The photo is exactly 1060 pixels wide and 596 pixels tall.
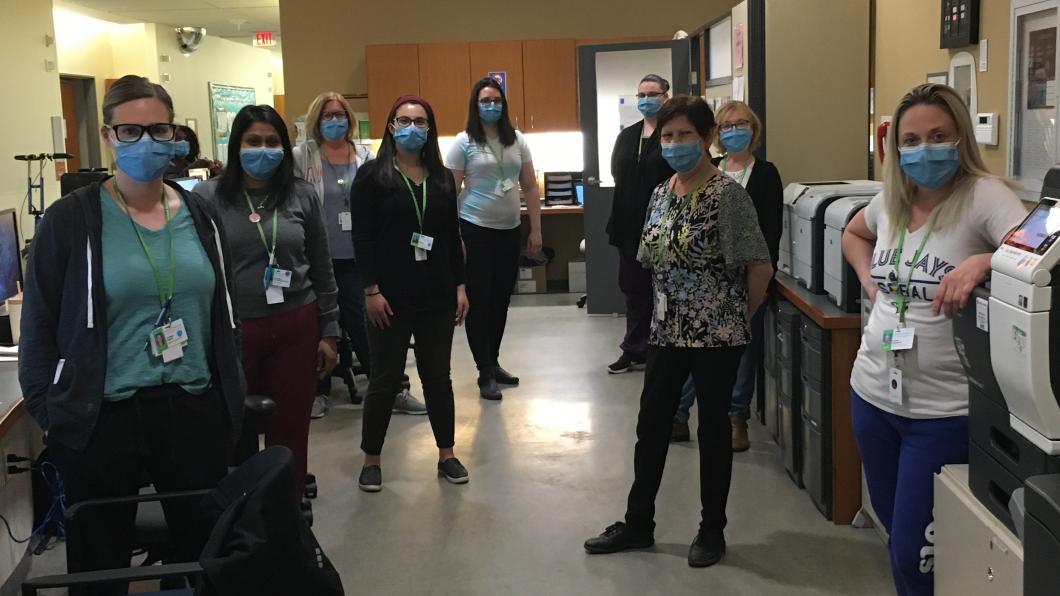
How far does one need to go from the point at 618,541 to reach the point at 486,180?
239 centimetres

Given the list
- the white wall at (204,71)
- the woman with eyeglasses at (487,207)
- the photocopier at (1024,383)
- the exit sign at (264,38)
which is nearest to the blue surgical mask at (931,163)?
the photocopier at (1024,383)

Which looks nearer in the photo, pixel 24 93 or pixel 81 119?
pixel 24 93

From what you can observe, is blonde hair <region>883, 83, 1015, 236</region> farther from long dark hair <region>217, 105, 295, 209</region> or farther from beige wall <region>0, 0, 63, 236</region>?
beige wall <region>0, 0, 63, 236</region>

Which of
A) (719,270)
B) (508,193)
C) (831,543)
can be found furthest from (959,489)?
(508,193)

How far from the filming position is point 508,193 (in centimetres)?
528

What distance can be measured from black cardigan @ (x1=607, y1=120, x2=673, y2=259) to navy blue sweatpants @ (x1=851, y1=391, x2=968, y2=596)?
225 centimetres

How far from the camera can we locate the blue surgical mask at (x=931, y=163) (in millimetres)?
2355

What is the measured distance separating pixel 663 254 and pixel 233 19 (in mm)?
10070

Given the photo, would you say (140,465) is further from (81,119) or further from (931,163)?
(81,119)

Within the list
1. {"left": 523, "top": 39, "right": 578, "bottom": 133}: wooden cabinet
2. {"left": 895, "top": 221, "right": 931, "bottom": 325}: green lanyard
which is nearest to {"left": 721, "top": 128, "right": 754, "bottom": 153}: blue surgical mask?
{"left": 895, "top": 221, "right": 931, "bottom": 325}: green lanyard

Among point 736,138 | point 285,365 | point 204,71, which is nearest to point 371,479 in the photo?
point 285,365

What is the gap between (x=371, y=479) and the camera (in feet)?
13.3

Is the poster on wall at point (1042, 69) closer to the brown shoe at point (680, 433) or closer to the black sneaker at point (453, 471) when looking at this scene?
the brown shoe at point (680, 433)

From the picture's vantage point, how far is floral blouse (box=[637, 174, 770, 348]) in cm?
301
